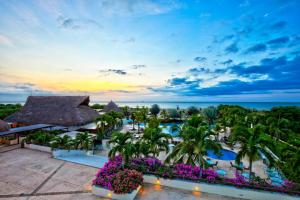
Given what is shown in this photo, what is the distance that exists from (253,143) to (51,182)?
40.6 feet

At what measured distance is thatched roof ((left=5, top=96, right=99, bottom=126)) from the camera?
72.1ft

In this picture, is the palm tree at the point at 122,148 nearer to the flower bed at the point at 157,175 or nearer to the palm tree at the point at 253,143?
the flower bed at the point at 157,175

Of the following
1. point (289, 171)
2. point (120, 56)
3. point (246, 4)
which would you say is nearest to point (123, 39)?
point (120, 56)

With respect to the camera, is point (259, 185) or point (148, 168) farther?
point (148, 168)

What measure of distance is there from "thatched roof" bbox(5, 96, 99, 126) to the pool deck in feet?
29.5

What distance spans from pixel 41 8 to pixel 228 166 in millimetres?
19303

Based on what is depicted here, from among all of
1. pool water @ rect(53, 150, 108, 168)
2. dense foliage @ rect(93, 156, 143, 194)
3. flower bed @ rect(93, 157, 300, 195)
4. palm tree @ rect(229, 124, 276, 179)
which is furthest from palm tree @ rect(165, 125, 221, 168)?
pool water @ rect(53, 150, 108, 168)

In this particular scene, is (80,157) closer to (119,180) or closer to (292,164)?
(119,180)

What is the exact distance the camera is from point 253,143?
929 centimetres

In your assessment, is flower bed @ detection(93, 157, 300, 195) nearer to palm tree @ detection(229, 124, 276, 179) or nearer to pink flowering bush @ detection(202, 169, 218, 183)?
pink flowering bush @ detection(202, 169, 218, 183)

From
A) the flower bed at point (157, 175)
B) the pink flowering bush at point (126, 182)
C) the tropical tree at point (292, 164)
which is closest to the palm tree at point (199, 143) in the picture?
the flower bed at point (157, 175)

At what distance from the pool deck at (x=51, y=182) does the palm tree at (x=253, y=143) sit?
2.76m

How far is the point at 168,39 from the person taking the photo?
17906mm

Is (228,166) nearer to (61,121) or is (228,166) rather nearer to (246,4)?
(246,4)
